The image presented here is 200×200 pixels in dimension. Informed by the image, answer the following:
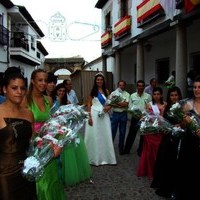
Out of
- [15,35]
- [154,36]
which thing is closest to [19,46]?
[15,35]

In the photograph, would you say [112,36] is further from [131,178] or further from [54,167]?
[54,167]

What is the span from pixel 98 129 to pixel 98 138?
19cm

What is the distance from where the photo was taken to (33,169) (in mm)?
2834

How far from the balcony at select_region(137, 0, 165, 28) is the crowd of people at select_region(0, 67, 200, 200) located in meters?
5.46

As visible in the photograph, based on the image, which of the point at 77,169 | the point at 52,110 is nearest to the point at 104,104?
the point at 77,169

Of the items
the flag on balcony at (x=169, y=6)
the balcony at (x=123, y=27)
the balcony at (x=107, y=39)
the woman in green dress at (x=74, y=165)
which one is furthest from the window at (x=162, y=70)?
the woman in green dress at (x=74, y=165)

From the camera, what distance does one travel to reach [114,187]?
5.63 m

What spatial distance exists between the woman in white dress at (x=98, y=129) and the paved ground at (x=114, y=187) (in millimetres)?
310

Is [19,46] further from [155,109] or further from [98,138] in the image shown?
[155,109]

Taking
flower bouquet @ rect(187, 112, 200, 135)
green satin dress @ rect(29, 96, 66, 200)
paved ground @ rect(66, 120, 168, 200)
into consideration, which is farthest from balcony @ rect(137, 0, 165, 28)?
green satin dress @ rect(29, 96, 66, 200)

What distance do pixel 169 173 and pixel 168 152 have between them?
0.31 metres

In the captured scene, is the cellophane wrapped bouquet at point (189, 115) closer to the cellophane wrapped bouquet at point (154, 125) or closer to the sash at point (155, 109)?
the cellophane wrapped bouquet at point (154, 125)

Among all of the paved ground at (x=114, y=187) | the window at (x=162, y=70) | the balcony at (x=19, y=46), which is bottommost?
the paved ground at (x=114, y=187)

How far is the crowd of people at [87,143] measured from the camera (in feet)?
9.36
